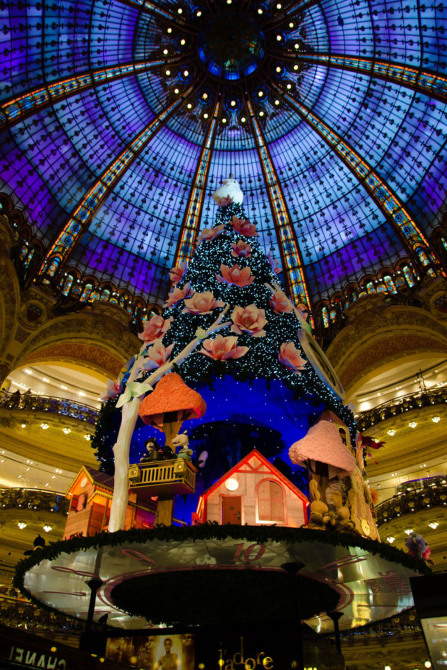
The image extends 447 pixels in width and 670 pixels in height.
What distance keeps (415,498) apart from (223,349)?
12.9 meters

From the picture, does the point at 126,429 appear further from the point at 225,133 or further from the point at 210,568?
the point at 225,133

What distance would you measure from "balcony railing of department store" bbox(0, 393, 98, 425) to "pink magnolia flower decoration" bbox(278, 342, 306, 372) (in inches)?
545

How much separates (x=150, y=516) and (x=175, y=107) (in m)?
16.4

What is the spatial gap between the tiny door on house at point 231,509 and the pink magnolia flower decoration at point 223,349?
6.74ft

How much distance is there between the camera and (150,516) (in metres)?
7.56

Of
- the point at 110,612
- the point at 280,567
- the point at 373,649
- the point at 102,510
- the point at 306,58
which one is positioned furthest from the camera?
the point at 306,58

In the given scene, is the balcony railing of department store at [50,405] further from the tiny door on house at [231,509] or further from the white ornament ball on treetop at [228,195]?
the tiny door on house at [231,509]

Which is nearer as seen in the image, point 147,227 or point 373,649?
point 373,649

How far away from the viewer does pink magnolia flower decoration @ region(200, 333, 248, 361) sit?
7754 millimetres

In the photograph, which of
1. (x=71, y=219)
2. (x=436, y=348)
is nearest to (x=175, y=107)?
(x=71, y=219)

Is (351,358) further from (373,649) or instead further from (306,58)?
(306,58)

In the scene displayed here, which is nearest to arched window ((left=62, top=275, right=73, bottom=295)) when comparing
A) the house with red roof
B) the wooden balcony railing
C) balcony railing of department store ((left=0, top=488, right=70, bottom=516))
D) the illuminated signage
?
balcony railing of department store ((left=0, top=488, right=70, bottom=516))

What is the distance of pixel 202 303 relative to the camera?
855 centimetres

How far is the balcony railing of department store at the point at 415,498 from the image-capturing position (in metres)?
17.2
